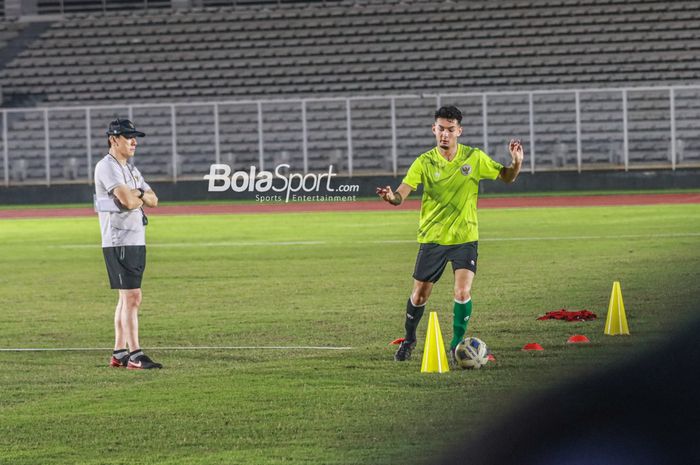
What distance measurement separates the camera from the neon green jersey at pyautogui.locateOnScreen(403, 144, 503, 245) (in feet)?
34.3

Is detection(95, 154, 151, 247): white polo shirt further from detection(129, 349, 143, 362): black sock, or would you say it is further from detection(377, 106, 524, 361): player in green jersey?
detection(377, 106, 524, 361): player in green jersey

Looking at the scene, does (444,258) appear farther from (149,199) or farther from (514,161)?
(149,199)

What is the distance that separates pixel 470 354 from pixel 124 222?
113 inches

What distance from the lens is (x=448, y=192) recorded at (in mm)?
10453

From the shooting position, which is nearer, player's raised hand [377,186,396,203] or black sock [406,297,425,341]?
player's raised hand [377,186,396,203]

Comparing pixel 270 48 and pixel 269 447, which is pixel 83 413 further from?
pixel 270 48

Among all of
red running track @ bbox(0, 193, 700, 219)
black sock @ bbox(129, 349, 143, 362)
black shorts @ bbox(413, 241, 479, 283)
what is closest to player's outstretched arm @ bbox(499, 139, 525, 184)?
black shorts @ bbox(413, 241, 479, 283)

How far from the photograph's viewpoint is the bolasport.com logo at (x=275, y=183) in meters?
38.2

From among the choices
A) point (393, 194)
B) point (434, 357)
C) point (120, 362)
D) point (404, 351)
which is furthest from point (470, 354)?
point (120, 362)

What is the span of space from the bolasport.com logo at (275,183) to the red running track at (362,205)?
622 mm

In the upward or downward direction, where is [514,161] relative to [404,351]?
upward

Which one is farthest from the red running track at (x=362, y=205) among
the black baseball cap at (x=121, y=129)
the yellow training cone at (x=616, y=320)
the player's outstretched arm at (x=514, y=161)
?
the black baseball cap at (x=121, y=129)

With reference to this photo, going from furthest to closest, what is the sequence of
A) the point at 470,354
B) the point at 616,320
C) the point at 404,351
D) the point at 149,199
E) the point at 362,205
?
1. the point at 362,205
2. the point at 616,320
3. the point at 404,351
4. the point at 149,199
5. the point at 470,354

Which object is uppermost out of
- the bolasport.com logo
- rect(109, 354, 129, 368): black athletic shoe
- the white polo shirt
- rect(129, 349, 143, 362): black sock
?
the bolasport.com logo
